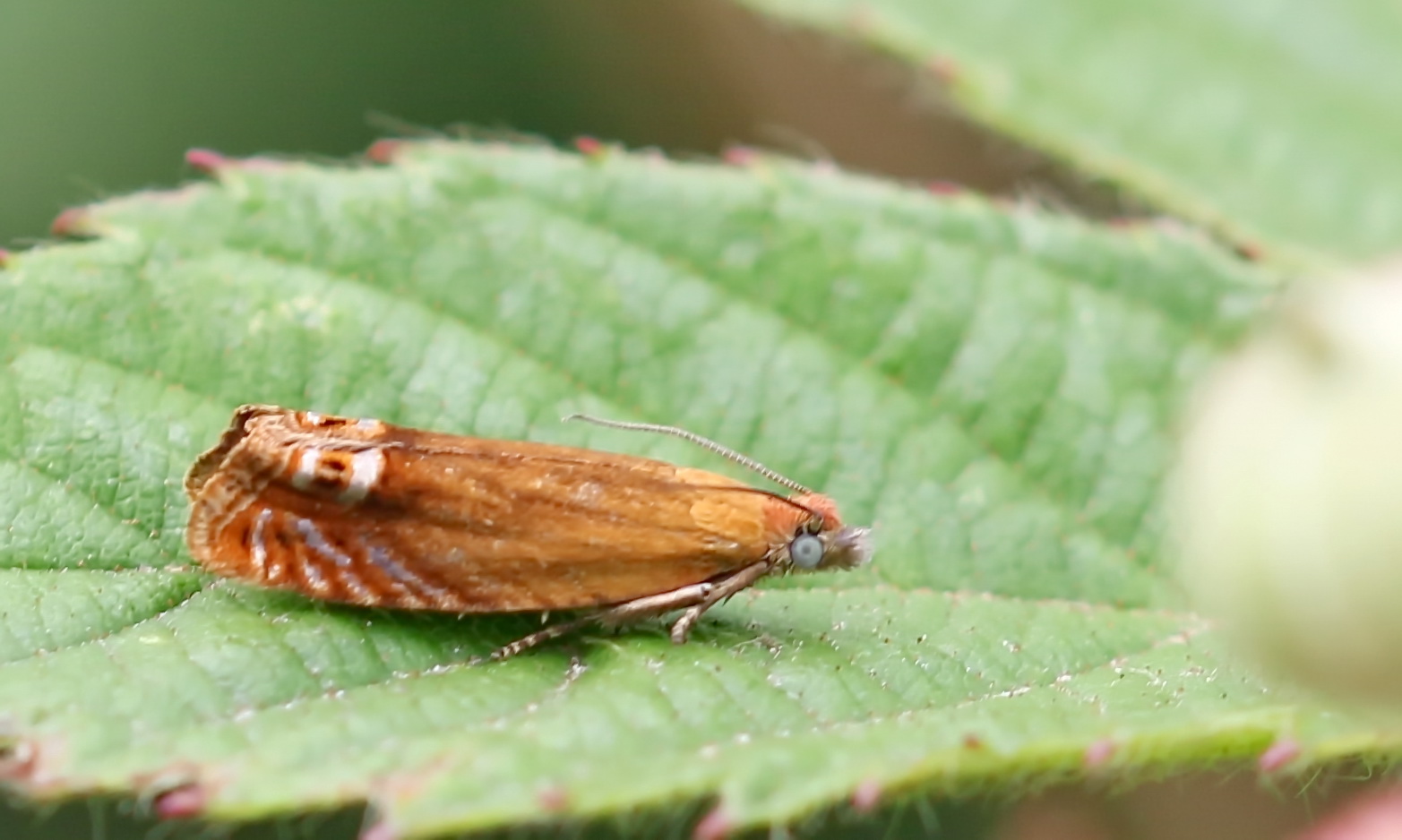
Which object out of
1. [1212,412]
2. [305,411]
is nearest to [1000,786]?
[1212,412]

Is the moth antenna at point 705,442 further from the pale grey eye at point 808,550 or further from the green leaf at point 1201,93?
the green leaf at point 1201,93

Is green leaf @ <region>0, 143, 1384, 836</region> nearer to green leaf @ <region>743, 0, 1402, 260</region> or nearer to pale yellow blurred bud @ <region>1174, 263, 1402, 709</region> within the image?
green leaf @ <region>743, 0, 1402, 260</region>

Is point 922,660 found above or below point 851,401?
below

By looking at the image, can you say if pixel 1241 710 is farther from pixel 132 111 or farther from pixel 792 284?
pixel 132 111

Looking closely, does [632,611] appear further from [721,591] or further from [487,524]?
[487,524]

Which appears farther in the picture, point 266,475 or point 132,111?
point 132,111

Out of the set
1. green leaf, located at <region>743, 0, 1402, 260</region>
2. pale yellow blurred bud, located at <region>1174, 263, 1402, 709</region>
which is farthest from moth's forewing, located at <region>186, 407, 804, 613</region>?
pale yellow blurred bud, located at <region>1174, 263, 1402, 709</region>
